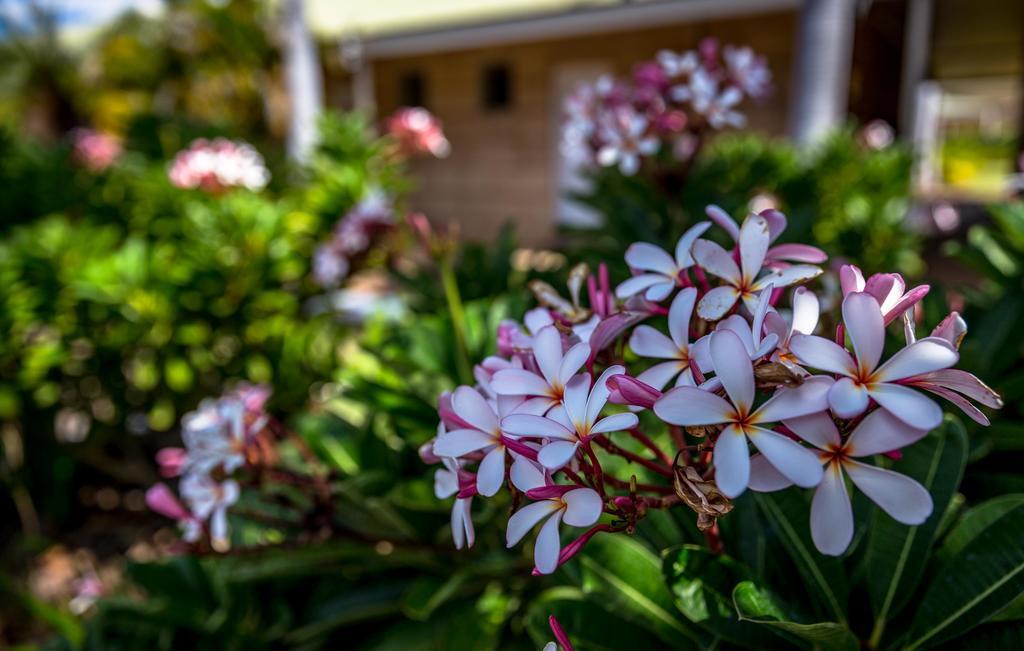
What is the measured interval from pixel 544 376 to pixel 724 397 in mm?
142

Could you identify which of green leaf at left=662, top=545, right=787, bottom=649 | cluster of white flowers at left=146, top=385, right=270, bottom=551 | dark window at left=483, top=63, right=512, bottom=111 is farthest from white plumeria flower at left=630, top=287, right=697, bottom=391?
dark window at left=483, top=63, right=512, bottom=111

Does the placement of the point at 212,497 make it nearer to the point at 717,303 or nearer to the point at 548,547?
the point at 548,547

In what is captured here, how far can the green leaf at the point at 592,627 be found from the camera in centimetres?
77

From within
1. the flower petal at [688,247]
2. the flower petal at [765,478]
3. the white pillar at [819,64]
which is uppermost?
the white pillar at [819,64]

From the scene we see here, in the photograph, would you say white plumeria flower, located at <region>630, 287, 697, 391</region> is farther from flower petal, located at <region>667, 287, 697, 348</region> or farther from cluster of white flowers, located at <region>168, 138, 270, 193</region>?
cluster of white flowers, located at <region>168, 138, 270, 193</region>

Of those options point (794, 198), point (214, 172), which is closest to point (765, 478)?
point (794, 198)

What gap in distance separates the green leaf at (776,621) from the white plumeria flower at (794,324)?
0.68 ft

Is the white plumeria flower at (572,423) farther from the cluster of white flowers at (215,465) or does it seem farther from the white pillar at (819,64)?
the white pillar at (819,64)

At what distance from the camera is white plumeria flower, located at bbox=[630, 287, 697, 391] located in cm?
57

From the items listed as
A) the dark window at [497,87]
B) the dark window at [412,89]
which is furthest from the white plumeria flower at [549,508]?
the dark window at [412,89]

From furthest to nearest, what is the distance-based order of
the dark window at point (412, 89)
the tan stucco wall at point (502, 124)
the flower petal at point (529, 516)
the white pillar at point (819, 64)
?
the dark window at point (412, 89), the tan stucco wall at point (502, 124), the white pillar at point (819, 64), the flower petal at point (529, 516)

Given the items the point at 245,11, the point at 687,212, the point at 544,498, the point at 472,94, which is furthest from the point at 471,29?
the point at 544,498

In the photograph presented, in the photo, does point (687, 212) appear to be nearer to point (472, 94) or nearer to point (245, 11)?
point (472, 94)

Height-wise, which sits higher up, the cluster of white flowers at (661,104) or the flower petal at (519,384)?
the cluster of white flowers at (661,104)
